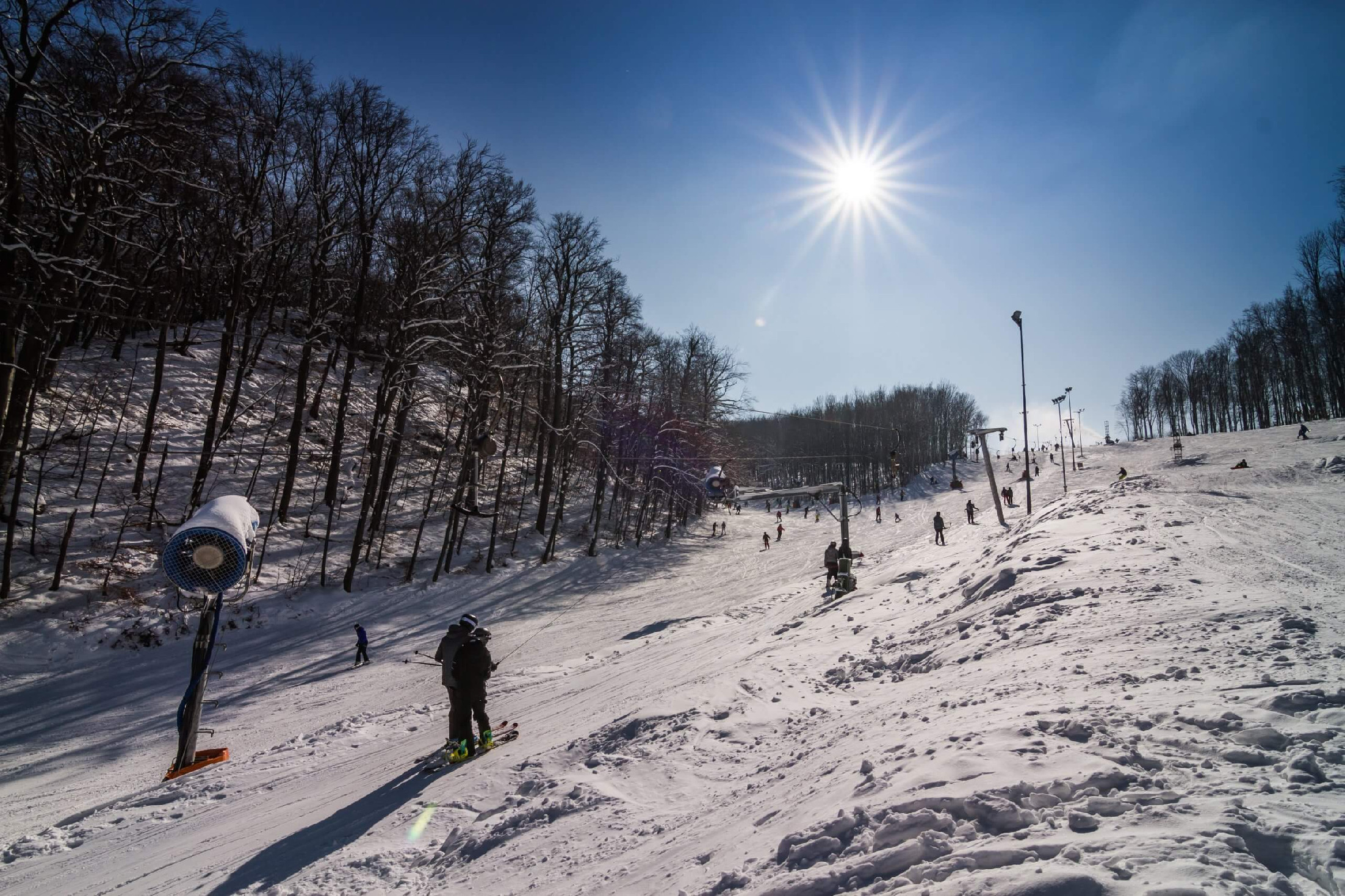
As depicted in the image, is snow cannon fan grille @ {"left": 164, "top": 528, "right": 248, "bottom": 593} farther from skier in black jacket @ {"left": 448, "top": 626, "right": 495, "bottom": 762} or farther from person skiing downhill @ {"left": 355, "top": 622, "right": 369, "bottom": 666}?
person skiing downhill @ {"left": 355, "top": 622, "right": 369, "bottom": 666}

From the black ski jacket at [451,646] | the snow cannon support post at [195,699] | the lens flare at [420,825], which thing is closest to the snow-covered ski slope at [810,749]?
the lens flare at [420,825]

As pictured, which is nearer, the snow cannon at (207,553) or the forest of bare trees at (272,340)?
the snow cannon at (207,553)

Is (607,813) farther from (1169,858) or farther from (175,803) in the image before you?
(175,803)

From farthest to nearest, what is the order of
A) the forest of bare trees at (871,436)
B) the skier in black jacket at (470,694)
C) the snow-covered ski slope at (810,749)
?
1. the forest of bare trees at (871,436)
2. the skier in black jacket at (470,694)
3. the snow-covered ski slope at (810,749)

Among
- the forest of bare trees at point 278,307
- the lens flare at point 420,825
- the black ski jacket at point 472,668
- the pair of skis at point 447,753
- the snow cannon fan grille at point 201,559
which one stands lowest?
the pair of skis at point 447,753

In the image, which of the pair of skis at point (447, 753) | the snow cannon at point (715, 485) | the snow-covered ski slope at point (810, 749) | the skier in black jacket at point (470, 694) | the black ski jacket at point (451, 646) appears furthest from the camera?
the snow cannon at point (715, 485)

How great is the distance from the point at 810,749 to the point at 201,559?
726cm

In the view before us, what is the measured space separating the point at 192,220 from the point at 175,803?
69.9ft

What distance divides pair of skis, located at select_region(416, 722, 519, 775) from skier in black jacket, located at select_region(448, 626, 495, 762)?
0.06 meters

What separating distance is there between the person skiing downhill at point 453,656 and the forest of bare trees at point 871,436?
70.2 metres

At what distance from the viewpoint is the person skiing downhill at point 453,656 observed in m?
7.45

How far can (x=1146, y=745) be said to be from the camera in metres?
3.92

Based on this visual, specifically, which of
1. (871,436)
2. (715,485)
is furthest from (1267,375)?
(715,485)

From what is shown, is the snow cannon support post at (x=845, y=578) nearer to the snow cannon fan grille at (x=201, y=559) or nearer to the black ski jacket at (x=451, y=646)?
the black ski jacket at (x=451, y=646)
